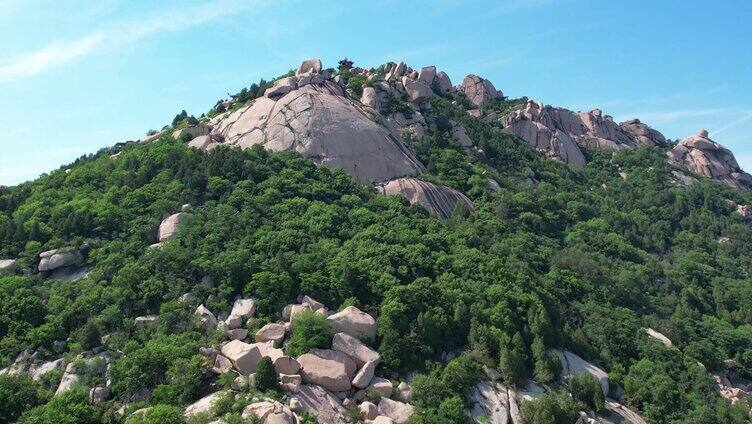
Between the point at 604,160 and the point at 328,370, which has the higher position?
the point at 604,160

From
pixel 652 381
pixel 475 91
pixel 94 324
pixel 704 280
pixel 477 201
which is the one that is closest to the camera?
pixel 94 324

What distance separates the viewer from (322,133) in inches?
2501

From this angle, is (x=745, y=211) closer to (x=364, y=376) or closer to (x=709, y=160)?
(x=709, y=160)

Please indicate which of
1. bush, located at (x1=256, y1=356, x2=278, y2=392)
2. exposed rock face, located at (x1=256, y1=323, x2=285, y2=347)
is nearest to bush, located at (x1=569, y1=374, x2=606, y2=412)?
exposed rock face, located at (x1=256, y1=323, x2=285, y2=347)

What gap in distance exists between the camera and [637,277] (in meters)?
55.0

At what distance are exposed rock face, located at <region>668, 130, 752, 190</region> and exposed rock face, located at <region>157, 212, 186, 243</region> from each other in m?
70.1

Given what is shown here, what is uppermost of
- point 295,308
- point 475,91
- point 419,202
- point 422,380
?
point 475,91

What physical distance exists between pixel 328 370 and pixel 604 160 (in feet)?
211

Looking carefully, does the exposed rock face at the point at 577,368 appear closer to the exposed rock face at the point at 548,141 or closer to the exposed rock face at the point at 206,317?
the exposed rock face at the point at 206,317

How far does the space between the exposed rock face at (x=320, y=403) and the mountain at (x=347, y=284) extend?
0.34ft

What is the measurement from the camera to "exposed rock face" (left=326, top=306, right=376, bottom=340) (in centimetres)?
3772

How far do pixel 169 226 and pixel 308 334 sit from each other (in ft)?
55.0

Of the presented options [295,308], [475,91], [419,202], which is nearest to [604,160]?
[475,91]

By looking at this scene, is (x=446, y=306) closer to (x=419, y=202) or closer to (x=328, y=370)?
(x=328, y=370)
